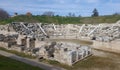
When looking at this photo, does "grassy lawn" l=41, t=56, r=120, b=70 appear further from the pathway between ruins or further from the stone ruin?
the pathway between ruins

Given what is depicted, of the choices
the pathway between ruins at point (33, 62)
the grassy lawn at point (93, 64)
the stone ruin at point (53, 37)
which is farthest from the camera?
the stone ruin at point (53, 37)

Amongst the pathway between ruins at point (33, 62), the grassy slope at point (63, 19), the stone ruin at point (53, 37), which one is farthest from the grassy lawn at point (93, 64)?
the grassy slope at point (63, 19)

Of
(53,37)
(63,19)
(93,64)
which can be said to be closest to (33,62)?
(93,64)

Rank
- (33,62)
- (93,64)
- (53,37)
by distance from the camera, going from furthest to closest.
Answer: (53,37), (33,62), (93,64)

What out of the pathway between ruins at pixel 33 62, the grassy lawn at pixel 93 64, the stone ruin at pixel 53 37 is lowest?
the grassy lawn at pixel 93 64

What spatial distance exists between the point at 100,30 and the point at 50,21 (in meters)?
17.2

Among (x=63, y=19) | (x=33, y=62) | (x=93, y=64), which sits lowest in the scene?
(x=93, y=64)

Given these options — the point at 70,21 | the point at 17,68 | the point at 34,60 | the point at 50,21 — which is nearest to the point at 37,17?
the point at 50,21

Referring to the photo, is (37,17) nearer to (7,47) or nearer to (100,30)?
(100,30)

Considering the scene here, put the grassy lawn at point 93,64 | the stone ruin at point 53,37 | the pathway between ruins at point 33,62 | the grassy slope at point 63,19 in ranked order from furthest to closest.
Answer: the grassy slope at point 63,19
the stone ruin at point 53,37
the grassy lawn at point 93,64
the pathway between ruins at point 33,62

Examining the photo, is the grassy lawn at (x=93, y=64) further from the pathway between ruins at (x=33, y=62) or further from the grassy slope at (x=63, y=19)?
the grassy slope at (x=63, y=19)

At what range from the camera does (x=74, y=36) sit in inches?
1743

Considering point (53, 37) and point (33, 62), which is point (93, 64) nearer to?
point (33, 62)

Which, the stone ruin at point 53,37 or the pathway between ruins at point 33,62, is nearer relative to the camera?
the pathway between ruins at point 33,62
